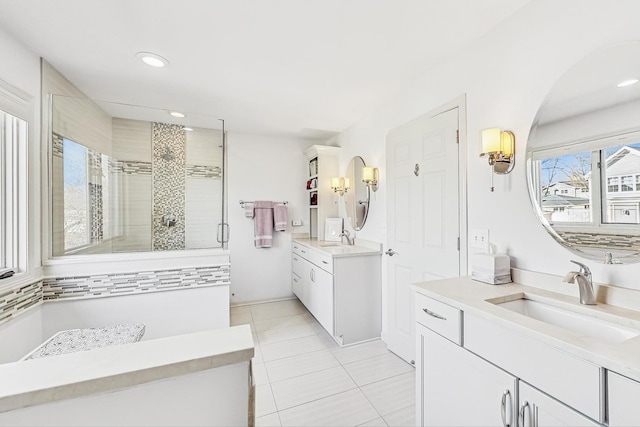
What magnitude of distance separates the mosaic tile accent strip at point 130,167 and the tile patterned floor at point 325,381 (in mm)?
2075

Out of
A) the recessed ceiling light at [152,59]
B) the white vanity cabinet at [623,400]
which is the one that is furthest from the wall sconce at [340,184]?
the white vanity cabinet at [623,400]

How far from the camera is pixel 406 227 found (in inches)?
92.5

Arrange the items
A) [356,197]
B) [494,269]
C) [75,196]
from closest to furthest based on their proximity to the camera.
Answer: [494,269]
[75,196]
[356,197]

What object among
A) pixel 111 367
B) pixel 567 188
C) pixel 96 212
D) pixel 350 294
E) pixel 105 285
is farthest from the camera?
pixel 350 294

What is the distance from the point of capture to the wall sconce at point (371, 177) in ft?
9.36

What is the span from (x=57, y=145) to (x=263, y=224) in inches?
87.6

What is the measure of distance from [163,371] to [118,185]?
268 cm

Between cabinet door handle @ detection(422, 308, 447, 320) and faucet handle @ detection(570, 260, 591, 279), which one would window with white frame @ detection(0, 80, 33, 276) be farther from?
faucet handle @ detection(570, 260, 591, 279)

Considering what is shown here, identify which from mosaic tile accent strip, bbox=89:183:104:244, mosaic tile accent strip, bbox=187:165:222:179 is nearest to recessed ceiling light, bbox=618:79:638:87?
mosaic tile accent strip, bbox=187:165:222:179

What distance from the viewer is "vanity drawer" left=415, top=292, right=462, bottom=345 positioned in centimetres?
123

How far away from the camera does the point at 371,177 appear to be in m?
2.86

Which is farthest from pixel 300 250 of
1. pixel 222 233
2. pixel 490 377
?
pixel 490 377

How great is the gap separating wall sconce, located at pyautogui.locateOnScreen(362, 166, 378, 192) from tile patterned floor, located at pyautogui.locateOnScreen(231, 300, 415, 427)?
5.27 ft

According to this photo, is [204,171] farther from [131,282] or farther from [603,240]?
[603,240]
